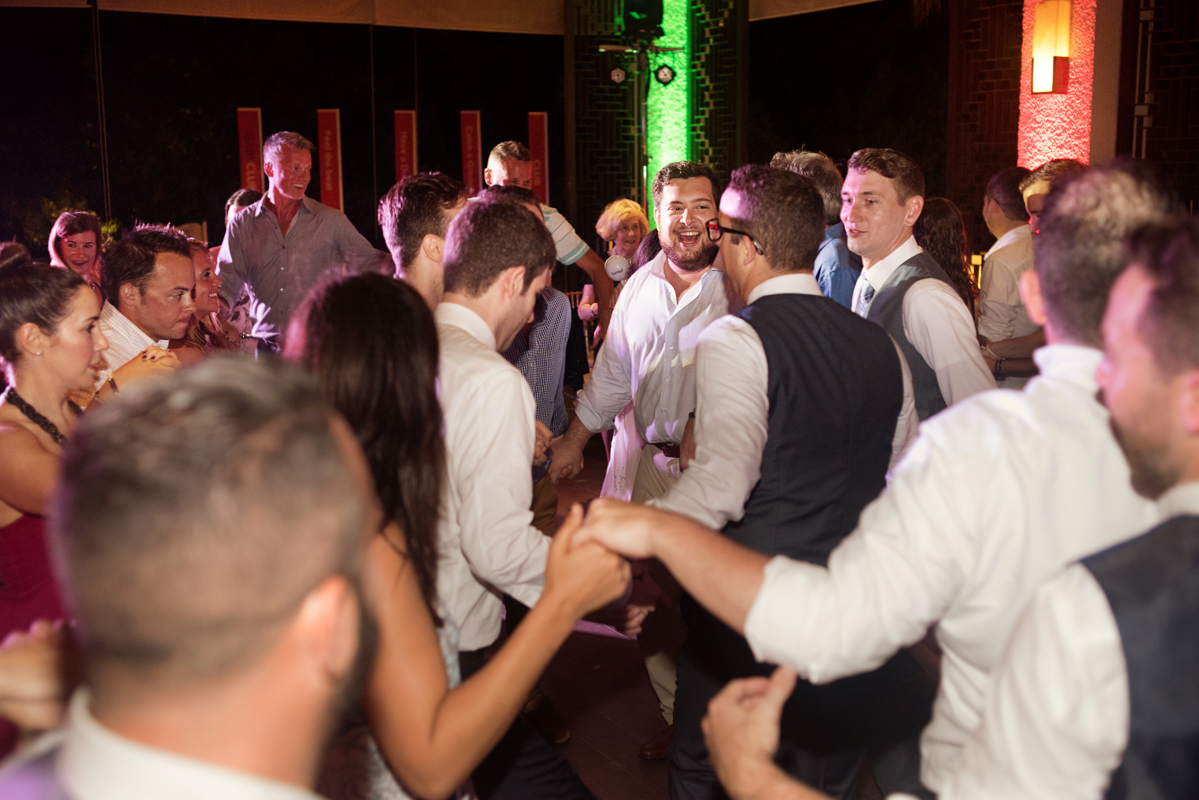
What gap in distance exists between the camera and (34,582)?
6.71 ft

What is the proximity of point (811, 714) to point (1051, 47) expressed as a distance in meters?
5.59

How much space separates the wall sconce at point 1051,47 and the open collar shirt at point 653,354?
403 centimetres

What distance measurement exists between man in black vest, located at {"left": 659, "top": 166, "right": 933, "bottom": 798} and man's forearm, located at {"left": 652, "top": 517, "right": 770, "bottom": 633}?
68 cm

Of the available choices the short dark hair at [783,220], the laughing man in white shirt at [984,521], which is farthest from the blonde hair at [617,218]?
the laughing man in white shirt at [984,521]

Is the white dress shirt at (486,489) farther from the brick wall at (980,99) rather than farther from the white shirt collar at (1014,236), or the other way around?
the brick wall at (980,99)

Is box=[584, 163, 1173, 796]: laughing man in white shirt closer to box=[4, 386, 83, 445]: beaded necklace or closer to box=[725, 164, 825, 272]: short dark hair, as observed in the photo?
box=[725, 164, 825, 272]: short dark hair

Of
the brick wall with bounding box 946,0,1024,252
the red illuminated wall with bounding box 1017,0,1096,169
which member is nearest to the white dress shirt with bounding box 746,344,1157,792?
the red illuminated wall with bounding box 1017,0,1096,169

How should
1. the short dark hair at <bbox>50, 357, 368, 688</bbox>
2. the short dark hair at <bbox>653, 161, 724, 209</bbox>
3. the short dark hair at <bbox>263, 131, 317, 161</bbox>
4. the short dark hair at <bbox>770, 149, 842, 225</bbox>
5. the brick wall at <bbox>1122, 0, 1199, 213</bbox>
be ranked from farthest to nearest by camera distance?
the brick wall at <bbox>1122, 0, 1199, 213</bbox>
the short dark hair at <bbox>263, 131, 317, 161</bbox>
the short dark hair at <bbox>770, 149, 842, 225</bbox>
the short dark hair at <bbox>653, 161, 724, 209</bbox>
the short dark hair at <bbox>50, 357, 368, 688</bbox>

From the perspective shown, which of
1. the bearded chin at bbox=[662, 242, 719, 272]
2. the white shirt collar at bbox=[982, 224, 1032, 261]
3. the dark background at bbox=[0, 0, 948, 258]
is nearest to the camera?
the bearded chin at bbox=[662, 242, 719, 272]

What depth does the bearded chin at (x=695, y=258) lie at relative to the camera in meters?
3.55

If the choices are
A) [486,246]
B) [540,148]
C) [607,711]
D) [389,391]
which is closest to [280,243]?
[607,711]

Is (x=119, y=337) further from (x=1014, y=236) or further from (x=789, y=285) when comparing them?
(x=1014, y=236)

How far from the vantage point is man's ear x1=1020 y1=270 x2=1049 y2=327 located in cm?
134

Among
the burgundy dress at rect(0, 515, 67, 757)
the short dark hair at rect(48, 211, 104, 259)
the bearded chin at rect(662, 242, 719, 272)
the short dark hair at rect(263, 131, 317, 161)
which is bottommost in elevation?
the burgundy dress at rect(0, 515, 67, 757)
